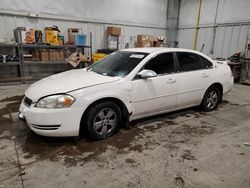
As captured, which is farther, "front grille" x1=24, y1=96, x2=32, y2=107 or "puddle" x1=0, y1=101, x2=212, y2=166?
"front grille" x1=24, y1=96, x2=32, y2=107

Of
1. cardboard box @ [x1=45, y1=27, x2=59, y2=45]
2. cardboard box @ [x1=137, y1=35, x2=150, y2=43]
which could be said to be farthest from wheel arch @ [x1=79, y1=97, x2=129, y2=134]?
cardboard box @ [x1=137, y1=35, x2=150, y2=43]

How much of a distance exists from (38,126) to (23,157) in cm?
39

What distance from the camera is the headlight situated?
7.78ft

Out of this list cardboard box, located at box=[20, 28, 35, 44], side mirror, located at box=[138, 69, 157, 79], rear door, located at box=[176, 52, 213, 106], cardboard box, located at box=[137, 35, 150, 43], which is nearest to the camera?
side mirror, located at box=[138, 69, 157, 79]

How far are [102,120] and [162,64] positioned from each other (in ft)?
4.46

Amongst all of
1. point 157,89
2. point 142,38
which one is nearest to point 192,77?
point 157,89

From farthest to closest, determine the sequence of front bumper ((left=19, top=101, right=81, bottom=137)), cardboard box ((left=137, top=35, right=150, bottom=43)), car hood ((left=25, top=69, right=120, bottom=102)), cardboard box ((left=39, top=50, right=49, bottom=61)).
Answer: cardboard box ((left=137, top=35, right=150, bottom=43))
cardboard box ((left=39, top=50, right=49, bottom=61))
car hood ((left=25, top=69, right=120, bottom=102))
front bumper ((left=19, top=101, right=81, bottom=137))

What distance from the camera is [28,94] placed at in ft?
8.61

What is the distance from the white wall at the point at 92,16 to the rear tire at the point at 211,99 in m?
5.42

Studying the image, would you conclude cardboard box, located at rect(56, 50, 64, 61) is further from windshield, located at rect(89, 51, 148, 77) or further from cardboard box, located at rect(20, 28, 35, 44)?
windshield, located at rect(89, 51, 148, 77)

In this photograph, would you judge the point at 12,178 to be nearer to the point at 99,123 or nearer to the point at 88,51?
the point at 99,123

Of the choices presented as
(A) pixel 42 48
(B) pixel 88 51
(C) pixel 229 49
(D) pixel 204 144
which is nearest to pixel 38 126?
(D) pixel 204 144

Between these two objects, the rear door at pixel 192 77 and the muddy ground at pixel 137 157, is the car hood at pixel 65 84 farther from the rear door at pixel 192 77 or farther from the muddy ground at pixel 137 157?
the rear door at pixel 192 77

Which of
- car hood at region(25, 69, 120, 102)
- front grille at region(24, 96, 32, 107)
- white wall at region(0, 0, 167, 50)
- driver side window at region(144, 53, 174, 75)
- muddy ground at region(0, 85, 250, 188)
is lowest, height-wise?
muddy ground at region(0, 85, 250, 188)
